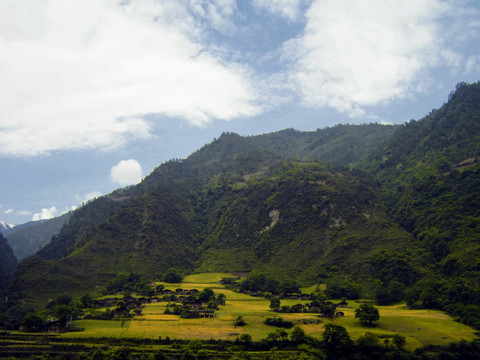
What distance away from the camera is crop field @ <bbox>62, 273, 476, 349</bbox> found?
191 ft

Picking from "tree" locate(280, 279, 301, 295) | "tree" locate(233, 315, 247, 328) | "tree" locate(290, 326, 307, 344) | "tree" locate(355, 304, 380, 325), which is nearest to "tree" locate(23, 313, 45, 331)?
"tree" locate(233, 315, 247, 328)

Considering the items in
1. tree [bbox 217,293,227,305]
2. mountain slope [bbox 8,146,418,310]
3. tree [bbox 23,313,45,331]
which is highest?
mountain slope [bbox 8,146,418,310]

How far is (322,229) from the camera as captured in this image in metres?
131

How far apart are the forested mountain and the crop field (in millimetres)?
12908

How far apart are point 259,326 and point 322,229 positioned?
237ft

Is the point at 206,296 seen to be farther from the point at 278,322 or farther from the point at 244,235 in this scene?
the point at 244,235

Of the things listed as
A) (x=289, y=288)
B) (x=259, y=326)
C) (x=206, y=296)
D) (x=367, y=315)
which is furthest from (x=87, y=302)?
(x=367, y=315)

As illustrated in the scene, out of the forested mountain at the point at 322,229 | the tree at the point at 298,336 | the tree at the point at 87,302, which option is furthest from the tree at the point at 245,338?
the forested mountain at the point at 322,229

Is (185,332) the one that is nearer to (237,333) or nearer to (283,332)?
(237,333)

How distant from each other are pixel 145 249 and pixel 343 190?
76.3m

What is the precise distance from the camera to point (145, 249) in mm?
136875

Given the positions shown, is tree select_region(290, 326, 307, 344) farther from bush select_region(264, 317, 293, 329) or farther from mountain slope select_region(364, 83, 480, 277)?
mountain slope select_region(364, 83, 480, 277)

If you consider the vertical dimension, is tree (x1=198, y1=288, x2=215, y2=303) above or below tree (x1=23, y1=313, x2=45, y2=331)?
above

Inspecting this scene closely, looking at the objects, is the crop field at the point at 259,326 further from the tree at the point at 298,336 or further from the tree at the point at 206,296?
the tree at the point at 206,296
